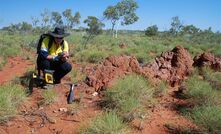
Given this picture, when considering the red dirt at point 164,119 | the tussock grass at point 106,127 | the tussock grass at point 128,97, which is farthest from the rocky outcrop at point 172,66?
the tussock grass at point 106,127

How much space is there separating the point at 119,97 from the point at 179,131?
4.25ft

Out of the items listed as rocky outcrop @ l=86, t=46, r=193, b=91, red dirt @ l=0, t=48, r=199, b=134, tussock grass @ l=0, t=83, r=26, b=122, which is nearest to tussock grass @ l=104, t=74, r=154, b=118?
red dirt @ l=0, t=48, r=199, b=134

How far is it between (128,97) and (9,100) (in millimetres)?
2116

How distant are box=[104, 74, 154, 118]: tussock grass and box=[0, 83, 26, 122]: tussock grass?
1.65 metres

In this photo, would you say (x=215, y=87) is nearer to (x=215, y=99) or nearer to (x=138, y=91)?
(x=215, y=99)

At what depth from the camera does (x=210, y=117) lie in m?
4.61

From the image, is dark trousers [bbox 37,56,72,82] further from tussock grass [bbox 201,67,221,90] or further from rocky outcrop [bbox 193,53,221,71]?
rocky outcrop [bbox 193,53,221,71]

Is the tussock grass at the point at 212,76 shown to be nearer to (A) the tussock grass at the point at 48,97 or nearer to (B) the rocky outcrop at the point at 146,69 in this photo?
(B) the rocky outcrop at the point at 146,69

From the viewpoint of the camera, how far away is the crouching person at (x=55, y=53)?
6523mm

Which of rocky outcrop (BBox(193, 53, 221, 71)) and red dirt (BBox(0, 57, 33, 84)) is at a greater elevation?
rocky outcrop (BBox(193, 53, 221, 71))

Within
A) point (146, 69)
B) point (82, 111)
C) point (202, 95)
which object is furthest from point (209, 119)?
point (146, 69)

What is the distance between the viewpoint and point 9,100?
5.34m

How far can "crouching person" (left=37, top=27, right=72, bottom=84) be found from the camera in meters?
6.52

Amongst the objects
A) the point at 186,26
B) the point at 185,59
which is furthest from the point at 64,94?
the point at 186,26
